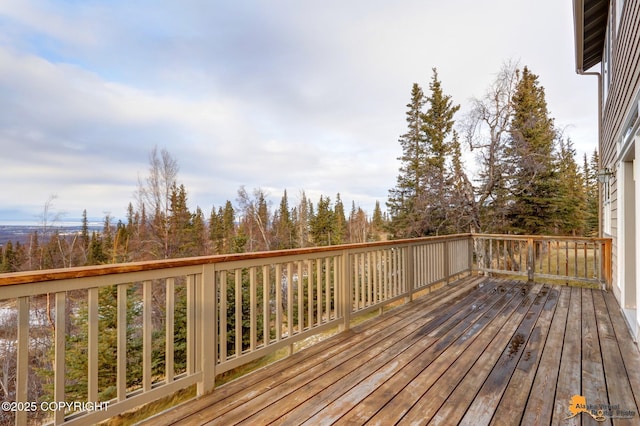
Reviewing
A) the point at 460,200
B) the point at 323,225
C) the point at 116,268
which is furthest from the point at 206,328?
the point at 323,225

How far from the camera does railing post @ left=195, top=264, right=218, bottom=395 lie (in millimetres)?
1986

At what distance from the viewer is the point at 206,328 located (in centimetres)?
201

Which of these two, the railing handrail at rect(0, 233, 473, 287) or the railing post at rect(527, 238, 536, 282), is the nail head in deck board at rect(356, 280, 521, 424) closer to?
the railing handrail at rect(0, 233, 473, 287)

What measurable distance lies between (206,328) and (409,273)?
3088 mm

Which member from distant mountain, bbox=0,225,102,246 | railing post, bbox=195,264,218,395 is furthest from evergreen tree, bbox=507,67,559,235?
distant mountain, bbox=0,225,102,246

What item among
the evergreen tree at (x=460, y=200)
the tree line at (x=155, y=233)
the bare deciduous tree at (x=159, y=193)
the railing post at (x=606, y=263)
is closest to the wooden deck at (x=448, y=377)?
the railing post at (x=606, y=263)

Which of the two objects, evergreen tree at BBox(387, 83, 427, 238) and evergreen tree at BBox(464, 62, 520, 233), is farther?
evergreen tree at BBox(387, 83, 427, 238)

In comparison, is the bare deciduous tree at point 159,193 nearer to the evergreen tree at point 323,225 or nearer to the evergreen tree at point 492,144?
the evergreen tree at point 323,225

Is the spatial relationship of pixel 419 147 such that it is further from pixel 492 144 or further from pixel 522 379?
pixel 522 379

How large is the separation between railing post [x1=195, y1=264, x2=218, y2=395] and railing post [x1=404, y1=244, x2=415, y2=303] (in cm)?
294

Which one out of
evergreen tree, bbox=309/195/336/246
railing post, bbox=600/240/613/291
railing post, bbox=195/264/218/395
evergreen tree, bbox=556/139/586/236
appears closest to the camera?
railing post, bbox=195/264/218/395

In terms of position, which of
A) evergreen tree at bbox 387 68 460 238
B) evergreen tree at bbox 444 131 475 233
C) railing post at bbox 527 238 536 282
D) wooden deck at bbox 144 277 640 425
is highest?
evergreen tree at bbox 387 68 460 238

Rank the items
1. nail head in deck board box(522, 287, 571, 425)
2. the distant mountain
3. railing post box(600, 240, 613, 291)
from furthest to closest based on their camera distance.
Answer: the distant mountain
railing post box(600, 240, 613, 291)
nail head in deck board box(522, 287, 571, 425)

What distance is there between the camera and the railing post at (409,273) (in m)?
4.24
